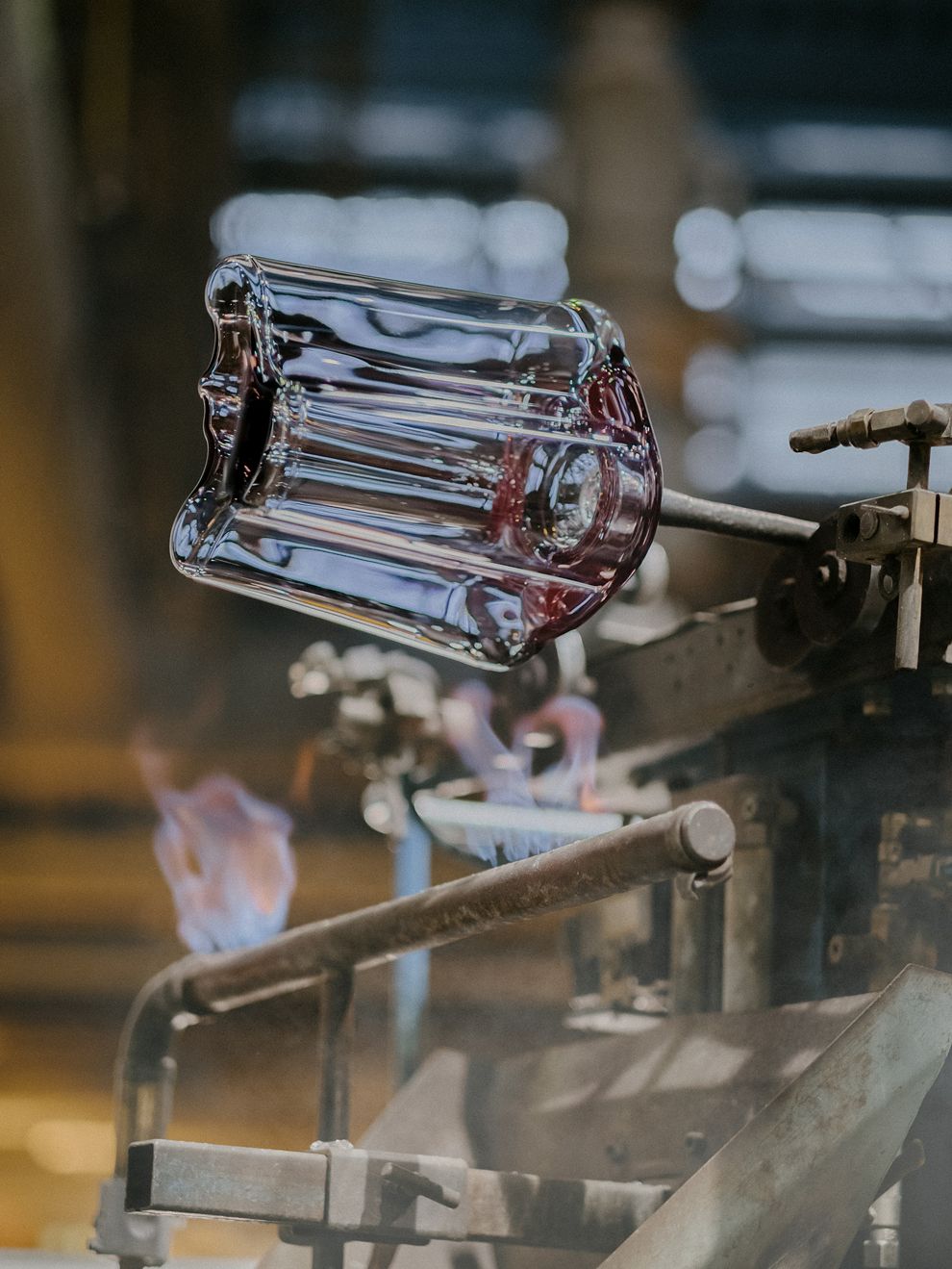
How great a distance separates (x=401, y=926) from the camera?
0.97 meters

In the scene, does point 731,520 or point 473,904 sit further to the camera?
point 731,520

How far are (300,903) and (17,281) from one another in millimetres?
1641

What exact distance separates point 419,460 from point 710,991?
1.55 ft

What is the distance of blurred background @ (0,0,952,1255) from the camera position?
2.28 m

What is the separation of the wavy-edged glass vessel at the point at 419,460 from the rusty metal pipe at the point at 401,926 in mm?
155

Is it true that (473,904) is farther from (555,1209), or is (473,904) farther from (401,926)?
(555,1209)

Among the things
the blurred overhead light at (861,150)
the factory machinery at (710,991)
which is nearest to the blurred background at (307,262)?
the blurred overhead light at (861,150)

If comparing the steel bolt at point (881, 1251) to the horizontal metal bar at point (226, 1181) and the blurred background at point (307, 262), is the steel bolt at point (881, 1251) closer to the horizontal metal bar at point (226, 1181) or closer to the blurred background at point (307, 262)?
the horizontal metal bar at point (226, 1181)

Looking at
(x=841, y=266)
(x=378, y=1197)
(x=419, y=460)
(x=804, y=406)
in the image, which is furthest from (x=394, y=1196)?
(x=841, y=266)

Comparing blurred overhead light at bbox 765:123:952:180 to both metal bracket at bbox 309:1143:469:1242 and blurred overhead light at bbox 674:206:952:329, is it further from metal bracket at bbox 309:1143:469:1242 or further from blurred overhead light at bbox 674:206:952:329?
metal bracket at bbox 309:1143:469:1242

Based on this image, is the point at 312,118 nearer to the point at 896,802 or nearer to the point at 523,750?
the point at 523,750

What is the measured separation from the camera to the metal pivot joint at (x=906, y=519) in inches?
35.2

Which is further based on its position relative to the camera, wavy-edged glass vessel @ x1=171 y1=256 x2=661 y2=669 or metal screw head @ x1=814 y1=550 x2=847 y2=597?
metal screw head @ x1=814 y1=550 x2=847 y2=597

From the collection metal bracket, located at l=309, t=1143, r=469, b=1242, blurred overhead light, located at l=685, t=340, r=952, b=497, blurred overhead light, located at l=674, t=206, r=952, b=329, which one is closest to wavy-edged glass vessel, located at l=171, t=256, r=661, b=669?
metal bracket, located at l=309, t=1143, r=469, b=1242
